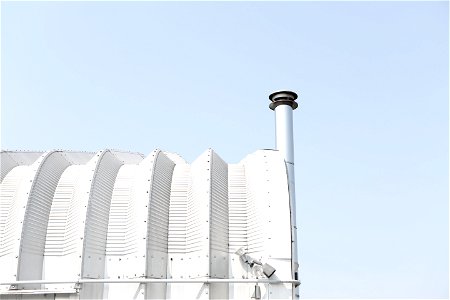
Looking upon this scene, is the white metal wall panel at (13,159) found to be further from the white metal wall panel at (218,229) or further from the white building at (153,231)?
the white metal wall panel at (218,229)

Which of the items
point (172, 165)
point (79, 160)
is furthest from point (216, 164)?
point (79, 160)

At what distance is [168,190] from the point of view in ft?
56.4

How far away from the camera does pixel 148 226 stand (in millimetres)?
15719

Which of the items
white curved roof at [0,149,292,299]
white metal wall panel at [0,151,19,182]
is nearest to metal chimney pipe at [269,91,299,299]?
white curved roof at [0,149,292,299]

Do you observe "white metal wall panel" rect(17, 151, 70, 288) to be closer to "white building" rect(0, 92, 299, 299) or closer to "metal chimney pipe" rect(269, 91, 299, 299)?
"white building" rect(0, 92, 299, 299)

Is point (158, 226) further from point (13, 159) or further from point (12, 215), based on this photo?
point (13, 159)

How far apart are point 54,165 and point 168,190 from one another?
457cm

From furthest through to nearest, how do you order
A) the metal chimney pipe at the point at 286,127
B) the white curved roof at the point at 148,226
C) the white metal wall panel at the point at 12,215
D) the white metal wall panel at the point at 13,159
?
the white metal wall panel at the point at 13,159
the metal chimney pipe at the point at 286,127
the white metal wall panel at the point at 12,215
the white curved roof at the point at 148,226

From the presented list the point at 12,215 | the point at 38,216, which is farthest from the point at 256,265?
the point at 12,215

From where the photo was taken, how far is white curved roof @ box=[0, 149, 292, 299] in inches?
598

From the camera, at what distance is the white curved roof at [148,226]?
1519cm

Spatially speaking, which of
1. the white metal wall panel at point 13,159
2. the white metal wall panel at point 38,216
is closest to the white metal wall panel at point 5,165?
the white metal wall panel at point 13,159

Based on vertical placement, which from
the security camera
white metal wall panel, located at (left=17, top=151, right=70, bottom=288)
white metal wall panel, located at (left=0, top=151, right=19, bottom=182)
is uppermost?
white metal wall panel, located at (left=0, top=151, right=19, bottom=182)

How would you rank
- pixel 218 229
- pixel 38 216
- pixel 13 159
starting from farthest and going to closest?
pixel 13 159
pixel 38 216
pixel 218 229
